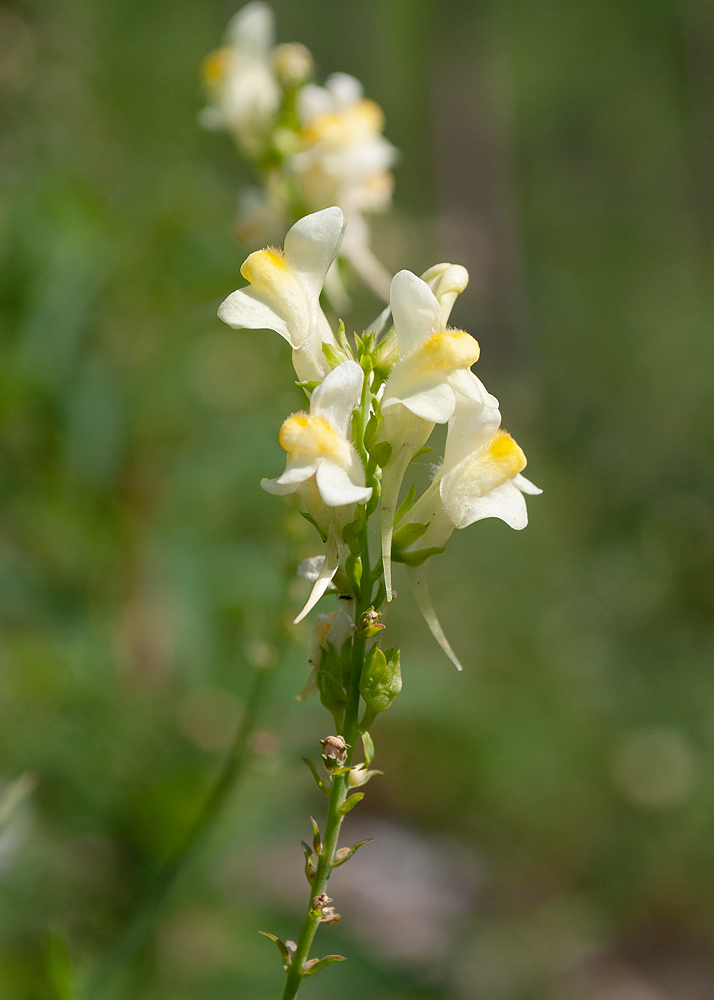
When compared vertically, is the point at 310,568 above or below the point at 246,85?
below

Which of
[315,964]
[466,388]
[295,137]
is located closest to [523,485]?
[466,388]

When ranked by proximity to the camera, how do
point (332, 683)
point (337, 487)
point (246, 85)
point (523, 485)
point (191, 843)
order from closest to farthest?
point (337, 487), point (332, 683), point (523, 485), point (191, 843), point (246, 85)

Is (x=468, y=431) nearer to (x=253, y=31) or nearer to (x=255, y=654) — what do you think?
(x=255, y=654)

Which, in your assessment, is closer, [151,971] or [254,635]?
[254,635]

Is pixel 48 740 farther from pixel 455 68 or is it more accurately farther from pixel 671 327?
pixel 455 68

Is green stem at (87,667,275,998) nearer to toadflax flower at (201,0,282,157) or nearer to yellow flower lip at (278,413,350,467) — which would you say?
yellow flower lip at (278,413,350,467)

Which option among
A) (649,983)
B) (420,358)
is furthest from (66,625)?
(649,983)

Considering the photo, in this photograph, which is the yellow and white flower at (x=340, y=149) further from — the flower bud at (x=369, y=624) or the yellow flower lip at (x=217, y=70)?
the flower bud at (x=369, y=624)

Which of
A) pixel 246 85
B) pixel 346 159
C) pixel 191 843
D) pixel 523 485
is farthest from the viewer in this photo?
pixel 246 85
